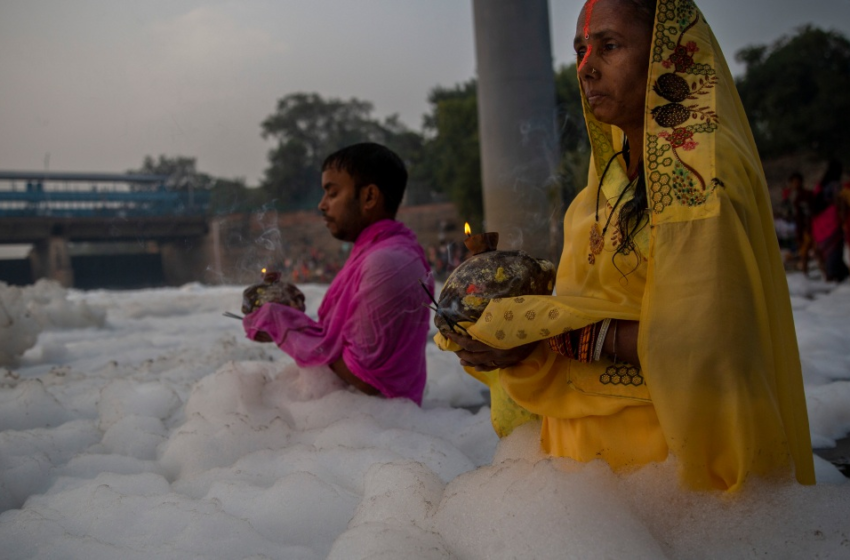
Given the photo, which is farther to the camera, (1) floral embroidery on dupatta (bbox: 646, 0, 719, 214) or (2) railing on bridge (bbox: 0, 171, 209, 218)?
(2) railing on bridge (bbox: 0, 171, 209, 218)

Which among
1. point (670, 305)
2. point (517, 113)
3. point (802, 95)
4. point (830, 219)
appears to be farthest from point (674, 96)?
point (802, 95)

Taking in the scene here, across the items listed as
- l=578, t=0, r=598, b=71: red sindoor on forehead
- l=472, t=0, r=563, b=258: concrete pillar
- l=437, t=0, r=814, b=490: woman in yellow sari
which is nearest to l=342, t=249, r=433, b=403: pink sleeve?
l=437, t=0, r=814, b=490: woman in yellow sari

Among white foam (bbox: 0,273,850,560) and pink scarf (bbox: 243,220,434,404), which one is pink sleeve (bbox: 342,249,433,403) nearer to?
pink scarf (bbox: 243,220,434,404)

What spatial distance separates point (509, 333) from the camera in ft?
4.55

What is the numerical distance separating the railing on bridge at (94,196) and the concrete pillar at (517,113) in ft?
14.3

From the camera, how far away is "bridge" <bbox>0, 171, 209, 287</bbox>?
9.25 metres

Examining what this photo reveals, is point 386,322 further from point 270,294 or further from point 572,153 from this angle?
point 572,153

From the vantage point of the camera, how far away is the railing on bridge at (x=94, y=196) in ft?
31.0

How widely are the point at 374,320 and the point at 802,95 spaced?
23525 mm

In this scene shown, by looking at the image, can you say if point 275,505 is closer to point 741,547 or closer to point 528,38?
point 741,547

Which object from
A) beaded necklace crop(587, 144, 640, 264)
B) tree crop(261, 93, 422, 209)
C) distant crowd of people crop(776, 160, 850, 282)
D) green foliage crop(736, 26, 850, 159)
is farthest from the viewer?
green foliage crop(736, 26, 850, 159)

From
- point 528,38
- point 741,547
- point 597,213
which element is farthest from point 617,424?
point 528,38

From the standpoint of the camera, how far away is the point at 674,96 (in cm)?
136

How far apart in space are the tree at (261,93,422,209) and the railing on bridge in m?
1.31
